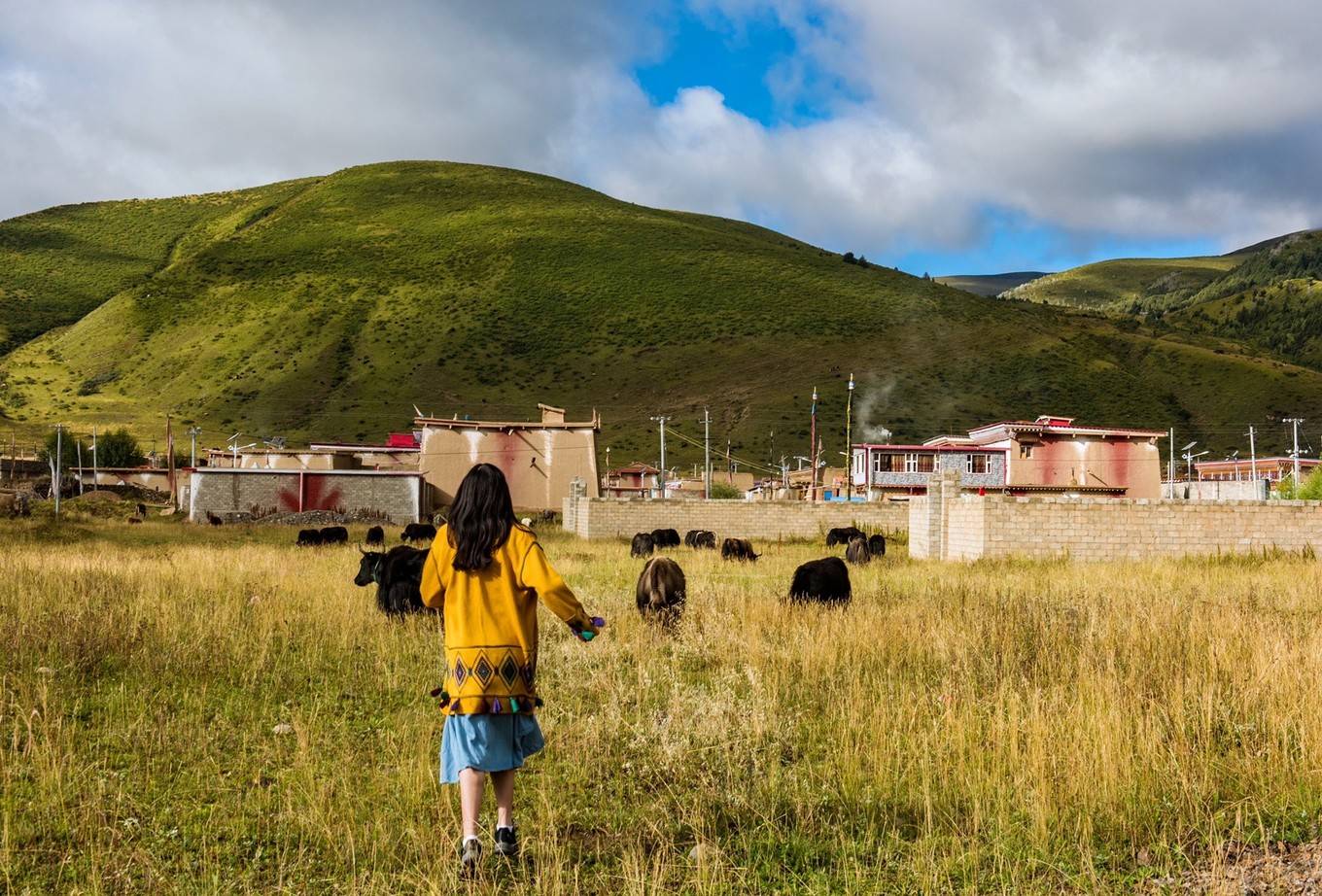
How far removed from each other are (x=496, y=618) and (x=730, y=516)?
99.4ft

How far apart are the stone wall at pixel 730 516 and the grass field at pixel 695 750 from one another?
887 inches

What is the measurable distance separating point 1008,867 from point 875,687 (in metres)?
3.45

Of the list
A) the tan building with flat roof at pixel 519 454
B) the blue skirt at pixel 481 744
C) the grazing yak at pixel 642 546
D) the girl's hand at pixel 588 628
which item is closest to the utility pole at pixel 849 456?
the tan building with flat roof at pixel 519 454

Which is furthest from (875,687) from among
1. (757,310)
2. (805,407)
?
(757,310)

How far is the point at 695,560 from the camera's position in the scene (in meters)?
24.0

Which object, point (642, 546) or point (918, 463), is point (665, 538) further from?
point (918, 463)

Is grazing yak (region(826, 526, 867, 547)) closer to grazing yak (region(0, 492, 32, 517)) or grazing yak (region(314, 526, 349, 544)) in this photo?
grazing yak (region(314, 526, 349, 544))

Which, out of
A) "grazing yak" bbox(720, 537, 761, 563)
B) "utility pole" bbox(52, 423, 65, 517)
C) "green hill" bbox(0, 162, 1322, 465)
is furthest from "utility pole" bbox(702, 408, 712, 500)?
"utility pole" bbox(52, 423, 65, 517)

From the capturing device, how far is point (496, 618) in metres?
4.89

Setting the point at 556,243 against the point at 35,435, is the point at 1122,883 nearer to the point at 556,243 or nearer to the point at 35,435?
the point at 35,435

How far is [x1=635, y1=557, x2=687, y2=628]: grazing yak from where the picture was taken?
39.7 feet

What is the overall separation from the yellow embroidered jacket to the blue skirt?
0.23ft

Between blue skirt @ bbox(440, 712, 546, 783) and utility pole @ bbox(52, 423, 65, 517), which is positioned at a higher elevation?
utility pole @ bbox(52, 423, 65, 517)

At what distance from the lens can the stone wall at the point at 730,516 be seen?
114 feet
